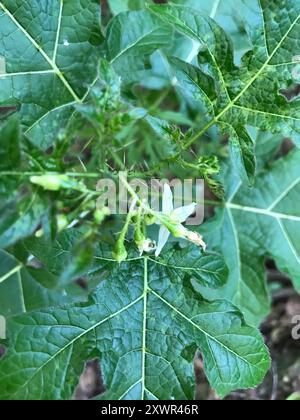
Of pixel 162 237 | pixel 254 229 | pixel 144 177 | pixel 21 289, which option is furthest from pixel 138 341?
pixel 254 229

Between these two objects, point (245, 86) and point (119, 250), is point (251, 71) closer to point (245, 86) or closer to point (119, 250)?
point (245, 86)

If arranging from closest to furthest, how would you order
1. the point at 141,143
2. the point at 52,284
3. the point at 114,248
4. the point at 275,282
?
the point at 114,248
the point at 52,284
the point at 141,143
the point at 275,282

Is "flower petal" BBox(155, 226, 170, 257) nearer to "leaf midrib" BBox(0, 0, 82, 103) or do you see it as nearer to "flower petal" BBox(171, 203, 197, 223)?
"flower petal" BBox(171, 203, 197, 223)

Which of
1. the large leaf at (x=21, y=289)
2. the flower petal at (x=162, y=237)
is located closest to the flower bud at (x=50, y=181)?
the flower petal at (x=162, y=237)

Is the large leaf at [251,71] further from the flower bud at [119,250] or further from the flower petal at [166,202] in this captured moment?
the flower bud at [119,250]

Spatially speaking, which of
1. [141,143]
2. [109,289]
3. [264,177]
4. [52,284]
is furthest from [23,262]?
[264,177]
